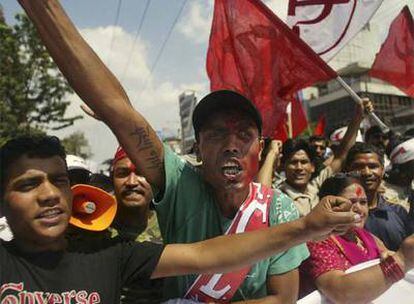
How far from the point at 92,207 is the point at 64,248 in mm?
192

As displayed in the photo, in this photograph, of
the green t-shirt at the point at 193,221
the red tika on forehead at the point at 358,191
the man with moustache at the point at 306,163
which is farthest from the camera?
the man with moustache at the point at 306,163

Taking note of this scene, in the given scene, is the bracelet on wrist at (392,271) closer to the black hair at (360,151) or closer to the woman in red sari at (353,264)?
the woman in red sari at (353,264)

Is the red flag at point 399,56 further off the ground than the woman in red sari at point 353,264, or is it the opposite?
the red flag at point 399,56

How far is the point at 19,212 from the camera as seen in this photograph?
1.44 m

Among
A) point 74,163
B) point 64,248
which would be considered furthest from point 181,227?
point 74,163

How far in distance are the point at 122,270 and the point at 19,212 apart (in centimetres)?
38

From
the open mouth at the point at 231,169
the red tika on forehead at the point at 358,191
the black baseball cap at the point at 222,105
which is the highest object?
the black baseball cap at the point at 222,105

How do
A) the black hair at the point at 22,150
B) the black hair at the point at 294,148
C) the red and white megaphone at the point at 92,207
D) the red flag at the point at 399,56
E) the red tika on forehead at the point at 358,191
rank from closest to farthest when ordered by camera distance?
the black hair at the point at 22,150
the red and white megaphone at the point at 92,207
the red tika on forehead at the point at 358,191
the black hair at the point at 294,148
the red flag at the point at 399,56

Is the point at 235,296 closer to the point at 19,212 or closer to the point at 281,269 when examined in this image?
the point at 281,269

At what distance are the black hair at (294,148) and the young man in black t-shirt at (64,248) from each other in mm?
2620

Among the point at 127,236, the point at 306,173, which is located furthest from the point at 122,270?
the point at 306,173

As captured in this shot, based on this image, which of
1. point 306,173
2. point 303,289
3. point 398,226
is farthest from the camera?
point 306,173

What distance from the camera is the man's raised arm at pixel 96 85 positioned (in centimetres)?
151

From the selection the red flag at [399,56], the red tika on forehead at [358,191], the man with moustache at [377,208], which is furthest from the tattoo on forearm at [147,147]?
the red flag at [399,56]
